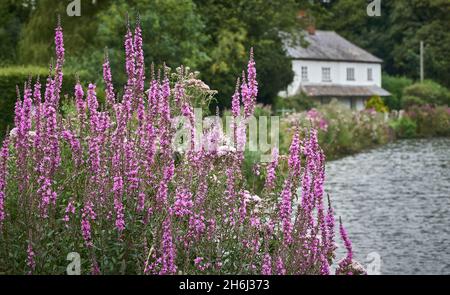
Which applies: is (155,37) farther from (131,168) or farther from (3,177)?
(3,177)

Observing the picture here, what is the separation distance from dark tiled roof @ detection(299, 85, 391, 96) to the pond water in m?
28.2

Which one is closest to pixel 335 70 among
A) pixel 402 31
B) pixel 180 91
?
pixel 402 31

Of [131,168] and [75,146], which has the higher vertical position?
[75,146]

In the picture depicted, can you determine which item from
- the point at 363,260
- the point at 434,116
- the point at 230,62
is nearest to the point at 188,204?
the point at 363,260

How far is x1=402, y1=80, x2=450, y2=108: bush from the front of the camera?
53688mm

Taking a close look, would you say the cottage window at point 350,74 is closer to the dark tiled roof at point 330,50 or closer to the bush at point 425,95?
the dark tiled roof at point 330,50

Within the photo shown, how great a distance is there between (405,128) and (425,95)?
1219 cm

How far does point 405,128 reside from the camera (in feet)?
142

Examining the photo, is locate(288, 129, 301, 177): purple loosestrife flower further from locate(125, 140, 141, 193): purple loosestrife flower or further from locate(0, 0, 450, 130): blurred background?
locate(0, 0, 450, 130): blurred background

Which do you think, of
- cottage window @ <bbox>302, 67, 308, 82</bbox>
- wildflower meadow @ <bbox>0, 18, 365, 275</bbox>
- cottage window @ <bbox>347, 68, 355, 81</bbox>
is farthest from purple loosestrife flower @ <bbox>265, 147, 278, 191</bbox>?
cottage window @ <bbox>347, 68, 355, 81</bbox>

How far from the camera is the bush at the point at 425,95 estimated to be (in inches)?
2114

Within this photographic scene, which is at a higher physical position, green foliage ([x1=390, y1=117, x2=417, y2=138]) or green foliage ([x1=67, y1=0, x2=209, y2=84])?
green foliage ([x1=67, y1=0, x2=209, y2=84])

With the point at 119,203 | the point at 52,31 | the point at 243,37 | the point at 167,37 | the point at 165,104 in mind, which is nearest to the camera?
the point at 119,203
